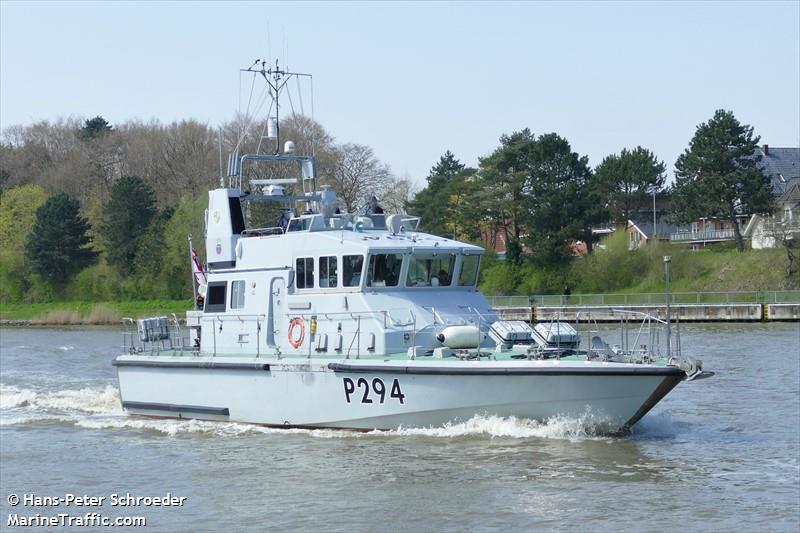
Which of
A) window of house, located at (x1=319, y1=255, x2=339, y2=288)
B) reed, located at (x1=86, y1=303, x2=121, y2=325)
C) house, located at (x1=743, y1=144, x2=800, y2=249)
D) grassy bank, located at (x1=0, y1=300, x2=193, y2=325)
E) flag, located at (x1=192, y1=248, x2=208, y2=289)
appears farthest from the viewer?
grassy bank, located at (x1=0, y1=300, x2=193, y2=325)

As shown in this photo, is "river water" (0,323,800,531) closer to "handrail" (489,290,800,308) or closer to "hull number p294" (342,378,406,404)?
"hull number p294" (342,378,406,404)

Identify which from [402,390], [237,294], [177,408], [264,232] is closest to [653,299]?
[264,232]

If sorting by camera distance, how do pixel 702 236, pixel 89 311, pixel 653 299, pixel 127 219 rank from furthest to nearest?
1. pixel 127 219
2. pixel 702 236
3. pixel 89 311
4. pixel 653 299

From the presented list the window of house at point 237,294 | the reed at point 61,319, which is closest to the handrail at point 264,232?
the window of house at point 237,294

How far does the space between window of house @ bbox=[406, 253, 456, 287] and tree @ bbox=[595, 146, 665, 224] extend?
157 ft

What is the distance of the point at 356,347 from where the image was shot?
19.2m

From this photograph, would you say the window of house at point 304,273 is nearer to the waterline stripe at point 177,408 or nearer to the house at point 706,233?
the waterline stripe at point 177,408

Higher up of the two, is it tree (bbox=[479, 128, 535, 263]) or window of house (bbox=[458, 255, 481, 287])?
tree (bbox=[479, 128, 535, 263])

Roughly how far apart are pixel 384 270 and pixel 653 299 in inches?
1415

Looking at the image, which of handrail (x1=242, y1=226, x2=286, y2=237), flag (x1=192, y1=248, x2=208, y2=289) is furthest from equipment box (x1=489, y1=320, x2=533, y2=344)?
flag (x1=192, y1=248, x2=208, y2=289)

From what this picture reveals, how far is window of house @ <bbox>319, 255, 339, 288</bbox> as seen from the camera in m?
19.9

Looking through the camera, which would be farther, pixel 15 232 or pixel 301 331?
pixel 15 232

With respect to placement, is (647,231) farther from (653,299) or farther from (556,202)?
(653,299)

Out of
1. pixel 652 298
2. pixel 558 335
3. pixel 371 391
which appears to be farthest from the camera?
pixel 652 298
